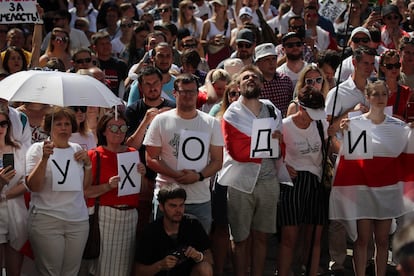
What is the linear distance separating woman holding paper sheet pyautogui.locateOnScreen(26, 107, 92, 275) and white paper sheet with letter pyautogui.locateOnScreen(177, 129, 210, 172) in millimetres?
845

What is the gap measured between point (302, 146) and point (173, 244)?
1.69 metres

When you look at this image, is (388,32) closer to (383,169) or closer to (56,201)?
(383,169)

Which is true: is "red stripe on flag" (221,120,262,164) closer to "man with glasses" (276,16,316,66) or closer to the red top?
the red top

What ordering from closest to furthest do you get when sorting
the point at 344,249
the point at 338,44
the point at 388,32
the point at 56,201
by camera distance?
the point at 56,201
the point at 344,249
the point at 388,32
the point at 338,44

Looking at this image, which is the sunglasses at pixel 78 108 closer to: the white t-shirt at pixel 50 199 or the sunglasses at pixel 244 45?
the white t-shirt at pixel 50 199

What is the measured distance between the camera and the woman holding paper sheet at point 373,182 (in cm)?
888

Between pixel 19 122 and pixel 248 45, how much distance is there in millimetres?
4004

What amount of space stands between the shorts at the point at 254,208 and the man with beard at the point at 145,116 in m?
0.76

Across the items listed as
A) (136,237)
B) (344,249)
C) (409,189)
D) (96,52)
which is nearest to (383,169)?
(409,189)

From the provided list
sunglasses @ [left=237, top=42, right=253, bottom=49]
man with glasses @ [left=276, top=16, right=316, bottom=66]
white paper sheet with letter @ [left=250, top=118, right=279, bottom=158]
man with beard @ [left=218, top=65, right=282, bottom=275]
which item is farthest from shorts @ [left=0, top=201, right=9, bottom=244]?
man with glasses @ [left=276, top=16, right=316, bottom=66]

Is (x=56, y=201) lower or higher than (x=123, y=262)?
higher

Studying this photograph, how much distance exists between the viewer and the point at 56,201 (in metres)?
7.82

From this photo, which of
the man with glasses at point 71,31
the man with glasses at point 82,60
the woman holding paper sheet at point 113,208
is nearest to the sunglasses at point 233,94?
the woman holding paper sheet at point 113,208

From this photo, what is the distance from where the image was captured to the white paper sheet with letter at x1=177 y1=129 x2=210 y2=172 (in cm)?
829
